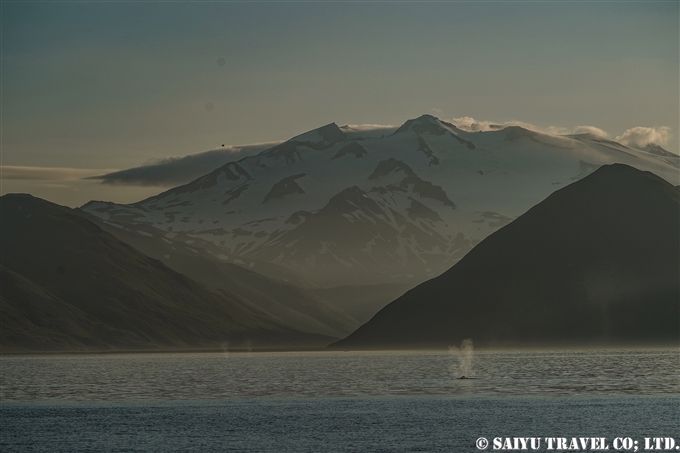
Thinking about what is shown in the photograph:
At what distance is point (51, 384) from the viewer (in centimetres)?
17325

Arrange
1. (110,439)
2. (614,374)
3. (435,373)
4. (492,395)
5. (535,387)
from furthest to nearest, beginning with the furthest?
(435,373) → (614,374) → (535,387) → (492,395) → (110,439)

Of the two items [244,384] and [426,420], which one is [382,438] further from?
[244,384]

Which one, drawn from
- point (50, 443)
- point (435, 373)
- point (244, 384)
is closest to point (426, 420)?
point (50, 443)

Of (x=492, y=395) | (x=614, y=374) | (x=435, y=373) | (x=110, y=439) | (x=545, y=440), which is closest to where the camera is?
(x=545, y=440)

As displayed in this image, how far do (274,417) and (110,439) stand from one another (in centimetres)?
2270

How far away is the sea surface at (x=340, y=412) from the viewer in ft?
303

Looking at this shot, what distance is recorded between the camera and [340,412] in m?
116

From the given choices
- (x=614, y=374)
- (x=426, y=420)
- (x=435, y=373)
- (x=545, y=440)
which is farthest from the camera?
(x=435, y=373)

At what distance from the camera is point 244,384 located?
557 ft

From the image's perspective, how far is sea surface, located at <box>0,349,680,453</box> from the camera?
9250 cm

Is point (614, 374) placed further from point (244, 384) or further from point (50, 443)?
point (50, 443)

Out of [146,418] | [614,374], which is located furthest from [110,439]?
[614,374]

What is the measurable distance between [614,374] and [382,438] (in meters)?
88.3

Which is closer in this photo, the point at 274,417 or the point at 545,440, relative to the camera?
the point at 545,440
